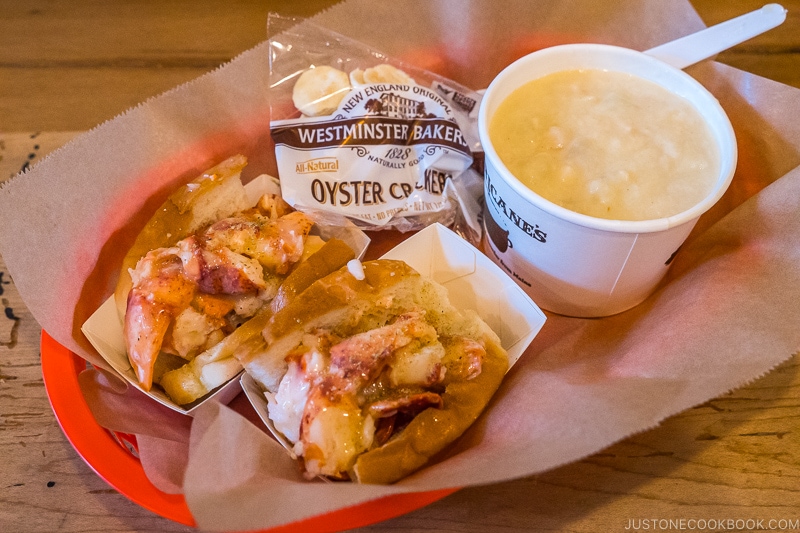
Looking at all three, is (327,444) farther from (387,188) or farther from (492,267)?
(387,188)

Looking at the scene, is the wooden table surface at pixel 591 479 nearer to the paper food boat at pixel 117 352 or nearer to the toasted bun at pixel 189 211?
the paper food boat at pixel 117 352

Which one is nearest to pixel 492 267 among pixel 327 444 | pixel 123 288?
pixel 327 444

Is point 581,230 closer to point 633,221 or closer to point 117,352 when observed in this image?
point 633,221

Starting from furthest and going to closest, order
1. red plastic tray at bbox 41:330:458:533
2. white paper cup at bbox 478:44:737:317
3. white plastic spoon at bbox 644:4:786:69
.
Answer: white plastic spoon at bbox 644:4:786:69
white paper cup at bbox 478:44:737:317
red plastic tray at bbox 41:330:458:533

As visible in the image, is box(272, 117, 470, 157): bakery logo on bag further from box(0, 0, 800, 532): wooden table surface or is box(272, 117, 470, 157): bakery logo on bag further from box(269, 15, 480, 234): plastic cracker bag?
box(0, 0, 800, 532): wooden table surface

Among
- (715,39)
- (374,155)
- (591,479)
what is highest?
(715,39)

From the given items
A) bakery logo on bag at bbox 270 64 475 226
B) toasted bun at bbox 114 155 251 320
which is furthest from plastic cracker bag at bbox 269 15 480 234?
toasted bun at bbox 114 155 251 320

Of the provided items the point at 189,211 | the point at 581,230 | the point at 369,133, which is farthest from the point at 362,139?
the point at 581,230
